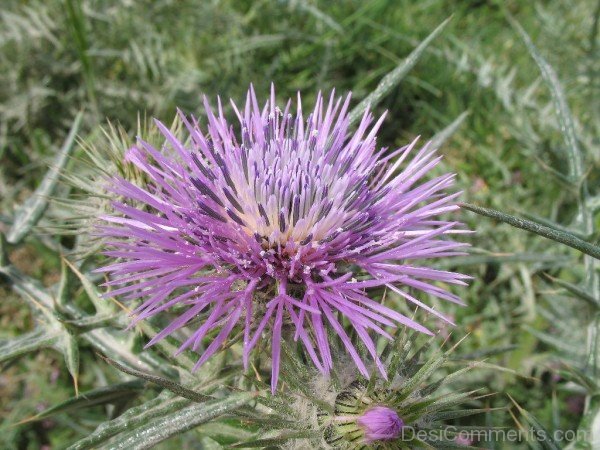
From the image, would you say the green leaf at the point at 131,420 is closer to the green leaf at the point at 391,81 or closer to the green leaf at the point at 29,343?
the green leaf at the point at 29,343

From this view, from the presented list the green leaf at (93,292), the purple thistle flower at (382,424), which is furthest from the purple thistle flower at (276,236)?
the green leaf at (93,292)

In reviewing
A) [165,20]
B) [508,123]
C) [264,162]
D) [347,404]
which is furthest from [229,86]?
[347,404]

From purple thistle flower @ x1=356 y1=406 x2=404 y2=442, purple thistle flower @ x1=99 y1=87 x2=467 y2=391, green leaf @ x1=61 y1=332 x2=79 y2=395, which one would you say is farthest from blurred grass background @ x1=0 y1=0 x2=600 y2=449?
purple thistle flower @ x1=356 y1=406 x2=404 y2=442

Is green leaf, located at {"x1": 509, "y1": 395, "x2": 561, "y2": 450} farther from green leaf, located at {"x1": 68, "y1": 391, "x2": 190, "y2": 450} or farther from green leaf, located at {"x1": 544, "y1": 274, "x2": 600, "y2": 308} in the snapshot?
green leaf, located at {"x1": 68, "y1": 391, "x2": 190, "y2": 450}

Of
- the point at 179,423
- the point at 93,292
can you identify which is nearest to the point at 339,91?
the point at 93,292

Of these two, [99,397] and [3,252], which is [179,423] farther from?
[3,252]
